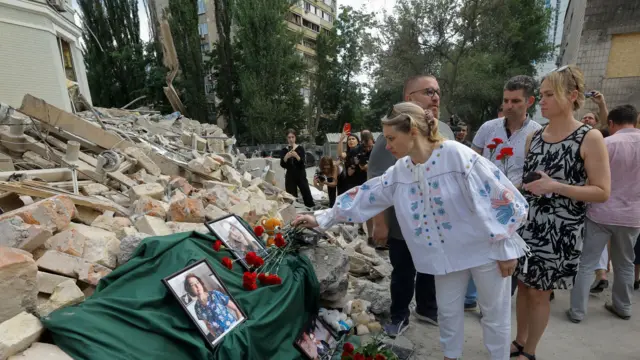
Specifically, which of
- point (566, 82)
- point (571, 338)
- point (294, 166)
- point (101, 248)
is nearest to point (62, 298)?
point (101, 248)

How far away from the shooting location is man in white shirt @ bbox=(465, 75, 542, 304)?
9.46 feet

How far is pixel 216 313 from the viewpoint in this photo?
1.94m

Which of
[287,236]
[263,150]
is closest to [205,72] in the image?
[263,150]

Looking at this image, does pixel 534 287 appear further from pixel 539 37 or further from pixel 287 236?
pixel 539 37

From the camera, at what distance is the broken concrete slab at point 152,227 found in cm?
285

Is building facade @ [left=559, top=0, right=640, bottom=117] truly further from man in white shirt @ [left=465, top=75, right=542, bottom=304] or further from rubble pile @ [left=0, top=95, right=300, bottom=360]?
rubble pile @ [left=0, top=95, right=300, bottom=360]

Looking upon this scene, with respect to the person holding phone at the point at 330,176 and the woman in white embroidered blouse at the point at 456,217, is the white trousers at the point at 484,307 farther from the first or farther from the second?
the person holding phone at the point at 330,176

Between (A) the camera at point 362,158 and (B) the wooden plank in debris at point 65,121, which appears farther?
(A) the camera at point 362,158

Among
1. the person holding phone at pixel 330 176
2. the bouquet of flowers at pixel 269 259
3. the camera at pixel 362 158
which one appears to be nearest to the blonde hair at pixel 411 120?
the bouquet of flowers at pixel 269 259

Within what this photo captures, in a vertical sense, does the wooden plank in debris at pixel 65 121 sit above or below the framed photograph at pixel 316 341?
above

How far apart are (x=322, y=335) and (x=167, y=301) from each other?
111 cm

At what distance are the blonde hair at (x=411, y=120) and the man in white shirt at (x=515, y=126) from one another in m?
1.17

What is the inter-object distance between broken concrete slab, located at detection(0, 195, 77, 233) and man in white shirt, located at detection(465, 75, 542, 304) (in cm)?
336

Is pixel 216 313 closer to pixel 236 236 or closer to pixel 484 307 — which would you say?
pixel 236 236
